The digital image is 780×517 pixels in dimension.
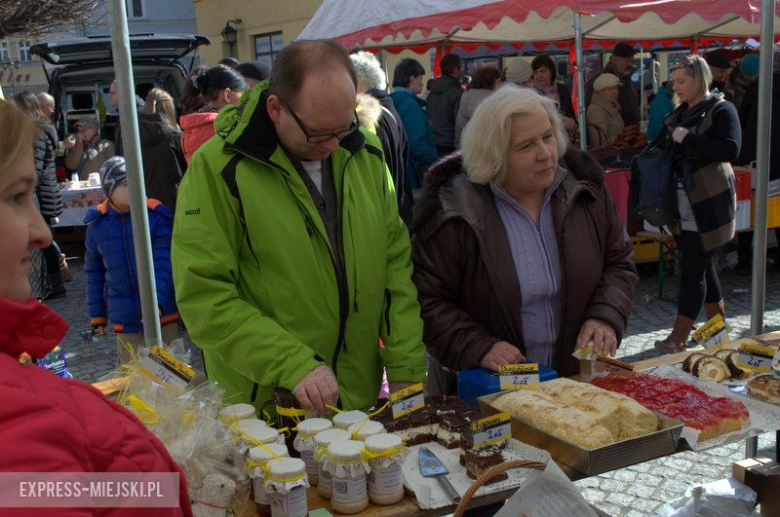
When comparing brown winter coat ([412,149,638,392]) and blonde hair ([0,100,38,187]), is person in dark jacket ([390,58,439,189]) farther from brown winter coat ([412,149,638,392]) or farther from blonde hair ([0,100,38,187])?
blonde hair ([0,100,38,187])

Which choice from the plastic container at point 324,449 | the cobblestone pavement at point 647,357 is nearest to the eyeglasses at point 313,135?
the plastic container at point 324,449

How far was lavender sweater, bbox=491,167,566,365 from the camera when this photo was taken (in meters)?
2.53

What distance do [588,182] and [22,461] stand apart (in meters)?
2.17

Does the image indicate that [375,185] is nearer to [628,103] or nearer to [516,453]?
[516,453]

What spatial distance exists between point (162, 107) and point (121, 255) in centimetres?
174

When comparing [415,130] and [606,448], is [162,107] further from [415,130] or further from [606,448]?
[606,448]

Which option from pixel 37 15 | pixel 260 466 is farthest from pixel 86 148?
pixel 260 466

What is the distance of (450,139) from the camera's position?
29.1 feet

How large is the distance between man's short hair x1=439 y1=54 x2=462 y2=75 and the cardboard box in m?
6.78

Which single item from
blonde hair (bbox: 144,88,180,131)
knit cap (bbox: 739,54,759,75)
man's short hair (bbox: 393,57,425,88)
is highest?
man's short hair (bbox: 393,57,425,88)

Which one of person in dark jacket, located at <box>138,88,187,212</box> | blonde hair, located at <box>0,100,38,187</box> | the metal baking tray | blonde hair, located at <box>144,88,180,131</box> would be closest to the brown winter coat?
the metal baking tray

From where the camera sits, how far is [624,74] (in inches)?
341

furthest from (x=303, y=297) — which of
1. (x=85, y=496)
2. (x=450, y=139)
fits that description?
(x=450, y=139)

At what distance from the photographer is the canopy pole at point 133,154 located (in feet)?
8.18
